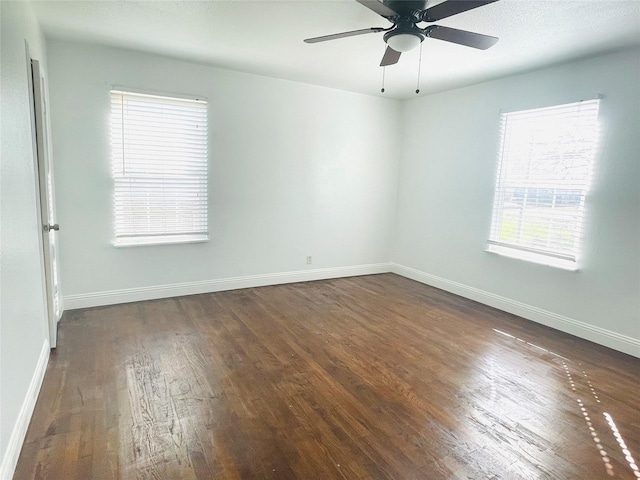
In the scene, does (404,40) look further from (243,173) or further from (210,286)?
(210,286)

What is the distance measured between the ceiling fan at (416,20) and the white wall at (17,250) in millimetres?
1694

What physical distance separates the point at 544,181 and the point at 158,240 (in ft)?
13.3

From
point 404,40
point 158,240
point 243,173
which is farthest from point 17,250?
point 243,173

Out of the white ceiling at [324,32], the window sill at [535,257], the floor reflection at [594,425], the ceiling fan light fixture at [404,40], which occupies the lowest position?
the floor reflection at [594,425]

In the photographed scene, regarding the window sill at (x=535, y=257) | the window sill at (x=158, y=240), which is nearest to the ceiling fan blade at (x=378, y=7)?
the window sill at (x=535, y=257)

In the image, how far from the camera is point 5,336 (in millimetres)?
1649

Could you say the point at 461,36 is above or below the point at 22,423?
above

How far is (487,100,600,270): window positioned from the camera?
11.3 ft

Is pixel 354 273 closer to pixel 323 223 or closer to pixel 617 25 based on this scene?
pixel 323 223

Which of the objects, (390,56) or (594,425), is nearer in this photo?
(594,425)

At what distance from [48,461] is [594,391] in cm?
327

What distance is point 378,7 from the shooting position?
204 cm

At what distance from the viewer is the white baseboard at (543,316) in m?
3.23

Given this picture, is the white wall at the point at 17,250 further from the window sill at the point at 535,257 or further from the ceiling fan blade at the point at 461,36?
the window sill at the point at 535,257
